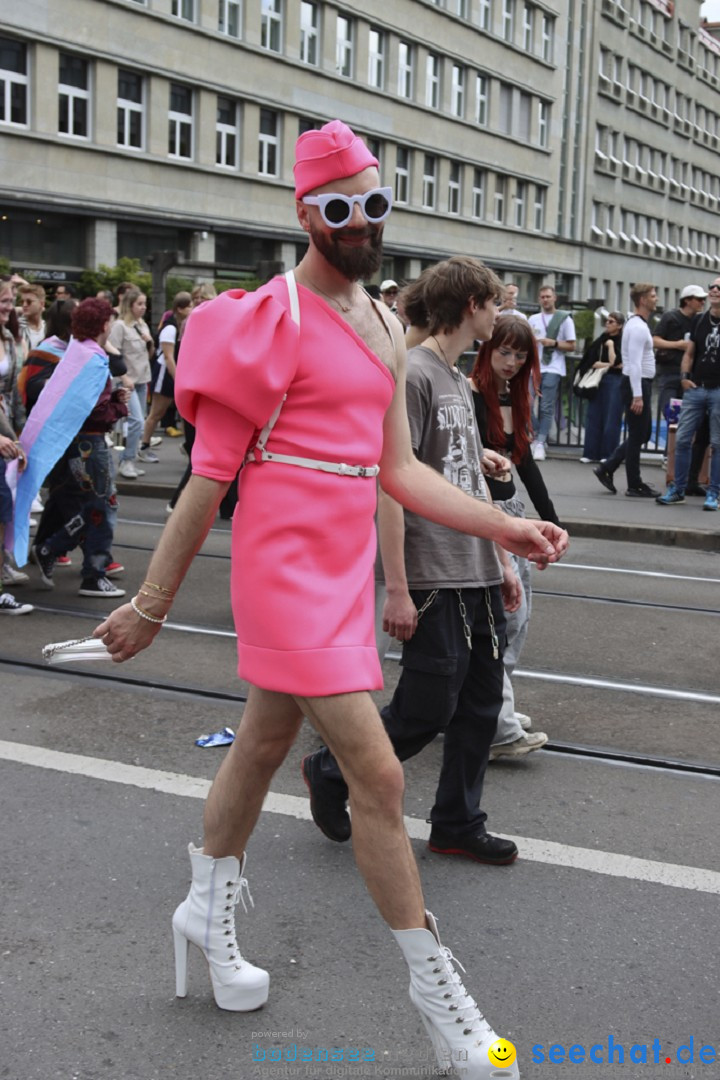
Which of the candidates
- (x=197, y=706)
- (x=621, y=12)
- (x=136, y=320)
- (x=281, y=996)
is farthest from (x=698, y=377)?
(x=621, y=12)

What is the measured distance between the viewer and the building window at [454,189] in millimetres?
51500

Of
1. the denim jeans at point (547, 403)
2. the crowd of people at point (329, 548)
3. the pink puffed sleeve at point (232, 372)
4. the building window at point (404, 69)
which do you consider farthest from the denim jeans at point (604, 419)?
the building window at point (404, 69)

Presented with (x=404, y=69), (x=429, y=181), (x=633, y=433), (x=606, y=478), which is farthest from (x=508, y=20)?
(x=633, y=433)

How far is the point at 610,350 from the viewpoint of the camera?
15500 millimetres

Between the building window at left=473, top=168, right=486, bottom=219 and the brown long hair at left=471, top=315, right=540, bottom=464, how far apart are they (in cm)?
5019

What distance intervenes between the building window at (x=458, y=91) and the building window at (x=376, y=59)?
5.00 m

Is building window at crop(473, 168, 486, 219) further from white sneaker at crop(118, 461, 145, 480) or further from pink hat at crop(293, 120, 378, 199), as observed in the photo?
pink hat at crop(293, 120, 378, 199)

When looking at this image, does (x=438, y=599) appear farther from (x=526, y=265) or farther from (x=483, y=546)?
(x=526, y=265)

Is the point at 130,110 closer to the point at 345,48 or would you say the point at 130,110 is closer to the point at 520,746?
the point at 345,48

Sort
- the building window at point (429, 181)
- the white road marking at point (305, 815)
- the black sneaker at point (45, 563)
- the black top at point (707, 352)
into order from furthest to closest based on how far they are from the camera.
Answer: the building window at point (429, 181) → the black top at point (707, 352) → the black sneaker at point (45, 563) → the white road marking at point (305, 815)

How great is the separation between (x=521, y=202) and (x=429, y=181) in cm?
894

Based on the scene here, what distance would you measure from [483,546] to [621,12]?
234ft

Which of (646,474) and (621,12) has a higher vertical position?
(621,12)

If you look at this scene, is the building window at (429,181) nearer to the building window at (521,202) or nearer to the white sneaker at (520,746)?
the building window at (521,202)
